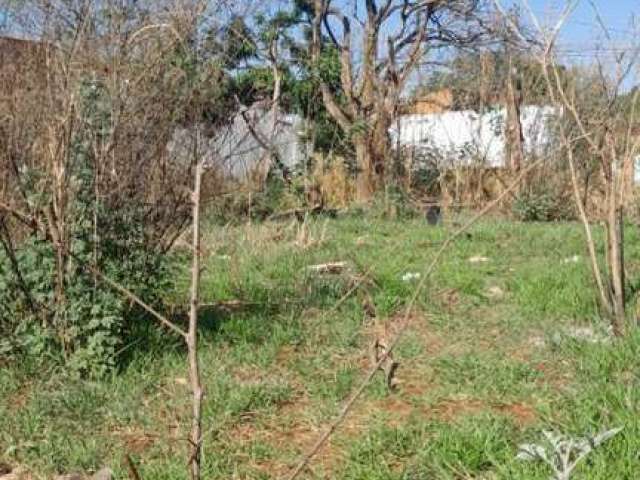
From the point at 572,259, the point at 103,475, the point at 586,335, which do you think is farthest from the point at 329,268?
the point at 103,475

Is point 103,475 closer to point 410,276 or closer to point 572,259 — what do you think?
point 410,276

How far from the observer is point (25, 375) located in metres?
3.54

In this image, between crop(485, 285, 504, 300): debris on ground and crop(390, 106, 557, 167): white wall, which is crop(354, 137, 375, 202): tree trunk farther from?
crop(485, 285, 504, 300): debris on ground

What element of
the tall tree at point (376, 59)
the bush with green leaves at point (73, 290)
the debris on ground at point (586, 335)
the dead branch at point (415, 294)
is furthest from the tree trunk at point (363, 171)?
the dead branch at point (415, 294)

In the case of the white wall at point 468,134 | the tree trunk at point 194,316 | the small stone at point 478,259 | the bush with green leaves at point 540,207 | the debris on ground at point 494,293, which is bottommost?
the debris on ground at point 494,293

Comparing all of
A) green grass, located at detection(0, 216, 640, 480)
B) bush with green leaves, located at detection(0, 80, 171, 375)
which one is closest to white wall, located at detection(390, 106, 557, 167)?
A: green grass, located at detection(0, 216, 640, 480)

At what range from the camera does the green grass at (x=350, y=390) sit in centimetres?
269

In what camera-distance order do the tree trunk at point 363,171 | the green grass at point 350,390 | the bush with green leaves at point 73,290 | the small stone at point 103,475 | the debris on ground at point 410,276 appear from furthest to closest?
the tree trunk at point 363,171 < the debris on ground at point 410,276 < the bush with green leaves at point 73,290 < the green grass at point 350,390 < the small stone at point 103,475

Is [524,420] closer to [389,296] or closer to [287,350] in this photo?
[287,350]

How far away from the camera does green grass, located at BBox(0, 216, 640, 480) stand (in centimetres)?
269

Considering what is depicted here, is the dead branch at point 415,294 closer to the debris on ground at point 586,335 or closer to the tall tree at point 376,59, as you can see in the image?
the debris on ground at point 586,335

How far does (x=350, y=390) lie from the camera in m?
3.40

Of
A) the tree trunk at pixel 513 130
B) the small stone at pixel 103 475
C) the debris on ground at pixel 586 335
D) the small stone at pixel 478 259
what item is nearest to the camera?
the small stone at pixel 103 475

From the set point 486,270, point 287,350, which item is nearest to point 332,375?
point 287,350
